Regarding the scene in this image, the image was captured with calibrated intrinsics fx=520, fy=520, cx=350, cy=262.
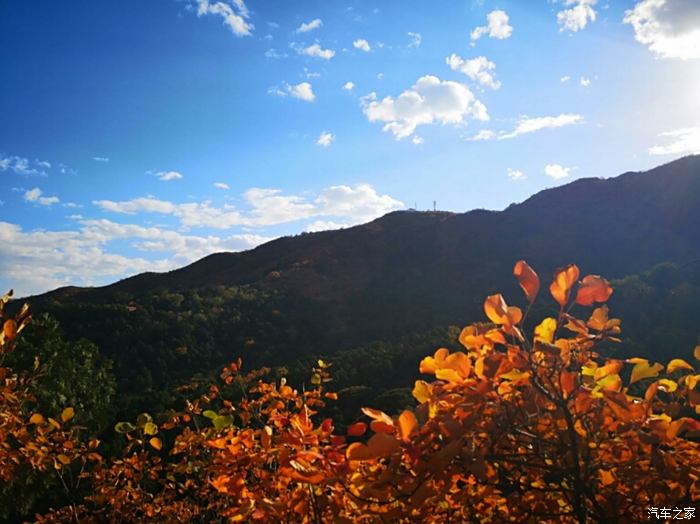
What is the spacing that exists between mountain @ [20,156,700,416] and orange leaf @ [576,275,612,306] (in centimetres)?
2036

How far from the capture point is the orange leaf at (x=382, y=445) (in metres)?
0.99

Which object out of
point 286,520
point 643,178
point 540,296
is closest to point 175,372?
point 540,296

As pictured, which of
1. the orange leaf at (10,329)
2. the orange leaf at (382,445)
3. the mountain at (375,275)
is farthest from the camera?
the mountain at (375,275)

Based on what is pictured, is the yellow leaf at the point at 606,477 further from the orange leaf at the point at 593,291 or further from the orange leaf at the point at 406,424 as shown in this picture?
the orange leaf at the point at 406,424

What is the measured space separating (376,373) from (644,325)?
7.84 m

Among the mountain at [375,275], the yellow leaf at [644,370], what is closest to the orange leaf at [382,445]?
the yellow leaf at [644,370]

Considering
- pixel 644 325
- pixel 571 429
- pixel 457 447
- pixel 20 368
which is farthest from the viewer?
pixel 644 325

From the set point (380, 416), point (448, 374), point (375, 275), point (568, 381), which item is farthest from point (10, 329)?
point (375, 275)

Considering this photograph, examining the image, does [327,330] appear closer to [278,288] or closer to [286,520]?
[278,288]

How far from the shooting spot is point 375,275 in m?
35.2

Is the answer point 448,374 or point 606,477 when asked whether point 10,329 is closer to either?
point 448,374

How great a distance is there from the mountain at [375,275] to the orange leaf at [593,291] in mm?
20357

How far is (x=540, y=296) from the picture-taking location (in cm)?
2389

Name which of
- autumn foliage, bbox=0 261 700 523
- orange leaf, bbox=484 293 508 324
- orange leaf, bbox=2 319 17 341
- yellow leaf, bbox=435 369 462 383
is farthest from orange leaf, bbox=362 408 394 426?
orange leaf, bbox=2 319 17 341
